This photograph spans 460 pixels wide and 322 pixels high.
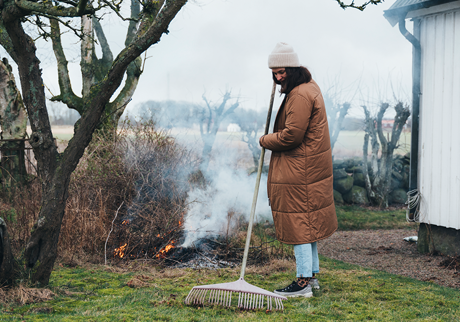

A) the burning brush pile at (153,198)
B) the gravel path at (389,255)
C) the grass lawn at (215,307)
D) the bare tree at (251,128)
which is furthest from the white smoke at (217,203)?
the bare tree at (251,128)

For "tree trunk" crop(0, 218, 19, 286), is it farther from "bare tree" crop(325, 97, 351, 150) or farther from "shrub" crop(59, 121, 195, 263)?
"bare tree" crop(325, 97, 351, 150)

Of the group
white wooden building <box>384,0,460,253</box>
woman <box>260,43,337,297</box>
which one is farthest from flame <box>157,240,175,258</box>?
white wooden building <box>384,0,460,253</box>

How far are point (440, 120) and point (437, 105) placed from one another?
229 mm

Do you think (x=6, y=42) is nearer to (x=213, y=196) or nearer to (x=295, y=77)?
(x=295, y=77)

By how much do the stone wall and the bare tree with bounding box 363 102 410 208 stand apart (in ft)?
Answer: 0.83

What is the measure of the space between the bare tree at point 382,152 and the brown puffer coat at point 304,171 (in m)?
8.42

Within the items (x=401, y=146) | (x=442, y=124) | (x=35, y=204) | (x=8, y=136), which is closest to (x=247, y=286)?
(x=35, y=204)

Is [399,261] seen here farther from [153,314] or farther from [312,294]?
[153,314]

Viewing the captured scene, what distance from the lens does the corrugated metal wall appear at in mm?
5273

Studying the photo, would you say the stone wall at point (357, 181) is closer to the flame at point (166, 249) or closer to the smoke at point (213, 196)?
the smoke at point (213, 196)

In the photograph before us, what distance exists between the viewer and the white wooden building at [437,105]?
528 centimetres

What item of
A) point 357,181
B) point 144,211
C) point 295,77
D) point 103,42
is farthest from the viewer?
point 357,181

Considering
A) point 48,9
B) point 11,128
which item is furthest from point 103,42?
point 48,9

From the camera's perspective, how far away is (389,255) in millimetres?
5777
